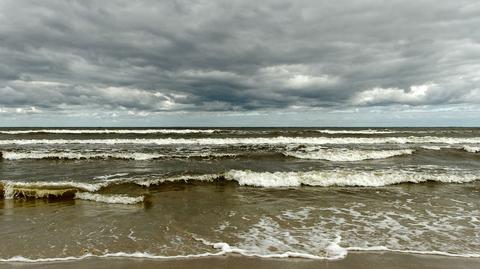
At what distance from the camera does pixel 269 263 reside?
5.32 meters

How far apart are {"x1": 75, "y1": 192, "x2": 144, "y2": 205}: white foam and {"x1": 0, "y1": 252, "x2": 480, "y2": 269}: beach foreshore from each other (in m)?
4.09

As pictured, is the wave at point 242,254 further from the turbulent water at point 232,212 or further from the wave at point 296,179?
the wave at point 296,179

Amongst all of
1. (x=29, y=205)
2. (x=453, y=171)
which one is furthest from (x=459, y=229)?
(x=29, y=205)

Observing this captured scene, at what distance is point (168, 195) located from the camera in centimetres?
1059

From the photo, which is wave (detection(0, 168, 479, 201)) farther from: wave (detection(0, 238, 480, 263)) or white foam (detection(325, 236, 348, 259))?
white foam (detection(325, 236, 348, 259))

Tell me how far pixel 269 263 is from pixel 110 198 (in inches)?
242

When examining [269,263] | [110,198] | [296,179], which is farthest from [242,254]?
[296,179]

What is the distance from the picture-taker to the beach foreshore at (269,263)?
516 cm

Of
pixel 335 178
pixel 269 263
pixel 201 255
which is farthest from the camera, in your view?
pixel 335 178

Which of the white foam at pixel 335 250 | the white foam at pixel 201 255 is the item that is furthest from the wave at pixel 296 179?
the white foam at pixel 335 250

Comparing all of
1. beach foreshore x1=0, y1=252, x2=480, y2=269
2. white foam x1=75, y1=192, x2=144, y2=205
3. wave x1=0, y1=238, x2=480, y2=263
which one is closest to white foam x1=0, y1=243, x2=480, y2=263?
wave x1=0, y1=238, x2=480, y2=263

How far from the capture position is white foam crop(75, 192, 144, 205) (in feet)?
31.0

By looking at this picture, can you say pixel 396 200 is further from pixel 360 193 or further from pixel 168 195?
pixel 168 195

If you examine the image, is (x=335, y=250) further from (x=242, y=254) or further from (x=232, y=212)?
(x=232, y=212)
